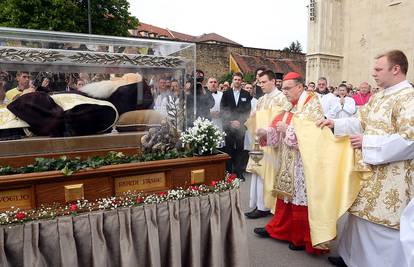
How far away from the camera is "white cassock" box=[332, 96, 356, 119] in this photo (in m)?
8.28

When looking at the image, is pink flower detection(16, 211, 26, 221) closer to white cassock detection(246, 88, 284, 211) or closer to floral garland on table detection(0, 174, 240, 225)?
Result: floral garland on table detection(0, 174, 240, 225)

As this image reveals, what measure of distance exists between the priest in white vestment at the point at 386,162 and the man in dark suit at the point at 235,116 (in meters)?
3.26

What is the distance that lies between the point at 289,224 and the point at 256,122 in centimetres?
127

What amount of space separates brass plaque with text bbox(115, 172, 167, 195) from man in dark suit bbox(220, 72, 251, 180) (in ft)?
12.6

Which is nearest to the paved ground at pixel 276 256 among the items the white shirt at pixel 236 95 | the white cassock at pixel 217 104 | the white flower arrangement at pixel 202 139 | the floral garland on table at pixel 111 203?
the floral garland on table at pixel 111 203

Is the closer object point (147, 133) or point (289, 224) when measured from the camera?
point (147, 133)

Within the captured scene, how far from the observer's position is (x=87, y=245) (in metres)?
2.05

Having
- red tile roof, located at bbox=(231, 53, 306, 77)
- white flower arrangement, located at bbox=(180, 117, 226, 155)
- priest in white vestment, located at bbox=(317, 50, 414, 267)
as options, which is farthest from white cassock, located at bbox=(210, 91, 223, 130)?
red tile roof, located at bbox=(231, 53, 306, 77)

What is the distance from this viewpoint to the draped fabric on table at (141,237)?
189cm

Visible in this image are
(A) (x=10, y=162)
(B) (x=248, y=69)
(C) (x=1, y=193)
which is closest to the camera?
(C) (x=1, y=193)

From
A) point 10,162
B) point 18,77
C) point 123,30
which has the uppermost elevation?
point 123,30

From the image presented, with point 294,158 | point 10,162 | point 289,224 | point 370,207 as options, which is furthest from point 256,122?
point 10,162

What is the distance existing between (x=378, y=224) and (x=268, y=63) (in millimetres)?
29237

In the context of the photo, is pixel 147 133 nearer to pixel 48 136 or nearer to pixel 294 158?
pixel 48 136
